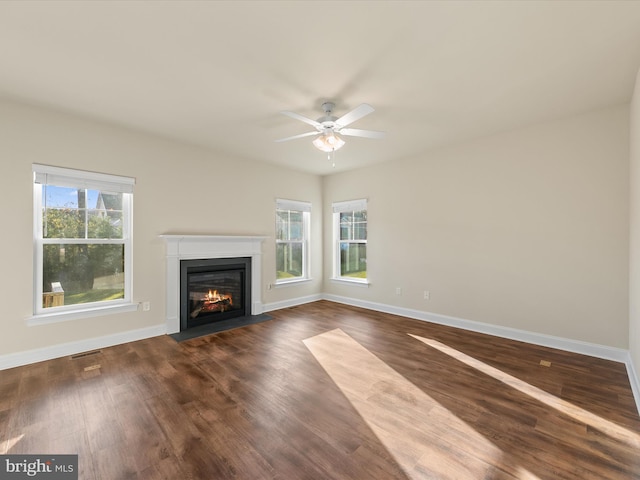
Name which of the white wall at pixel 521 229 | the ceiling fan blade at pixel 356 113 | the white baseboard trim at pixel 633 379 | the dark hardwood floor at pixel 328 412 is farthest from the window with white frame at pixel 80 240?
the white baseboard trim at pixel 633 379

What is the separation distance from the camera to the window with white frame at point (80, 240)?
315 cm

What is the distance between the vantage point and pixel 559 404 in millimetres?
2256

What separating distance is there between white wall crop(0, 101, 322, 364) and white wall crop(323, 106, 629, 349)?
2220 mm

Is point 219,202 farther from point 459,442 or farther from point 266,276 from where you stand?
point 459,442

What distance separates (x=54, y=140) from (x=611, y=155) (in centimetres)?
606

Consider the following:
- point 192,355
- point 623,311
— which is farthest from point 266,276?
point 623,311

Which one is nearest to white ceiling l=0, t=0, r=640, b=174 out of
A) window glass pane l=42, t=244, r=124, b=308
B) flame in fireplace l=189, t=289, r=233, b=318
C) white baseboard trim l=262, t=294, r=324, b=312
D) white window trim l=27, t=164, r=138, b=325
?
white window trim l=27, t=164, r=138, b=325

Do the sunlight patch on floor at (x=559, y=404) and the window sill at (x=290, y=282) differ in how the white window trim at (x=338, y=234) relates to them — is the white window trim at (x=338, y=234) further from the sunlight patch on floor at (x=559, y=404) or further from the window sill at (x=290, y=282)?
the sunlight patch on floor at (x=559, y=404)

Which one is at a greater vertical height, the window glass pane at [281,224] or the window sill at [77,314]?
the window glass pane at [281,224]

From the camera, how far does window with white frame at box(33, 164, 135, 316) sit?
124 inches

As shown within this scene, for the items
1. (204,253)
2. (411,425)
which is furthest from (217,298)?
(411,425)

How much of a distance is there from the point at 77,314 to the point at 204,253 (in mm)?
1614

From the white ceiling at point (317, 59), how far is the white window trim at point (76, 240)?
0.70 m

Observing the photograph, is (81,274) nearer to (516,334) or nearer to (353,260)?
(353,260)
